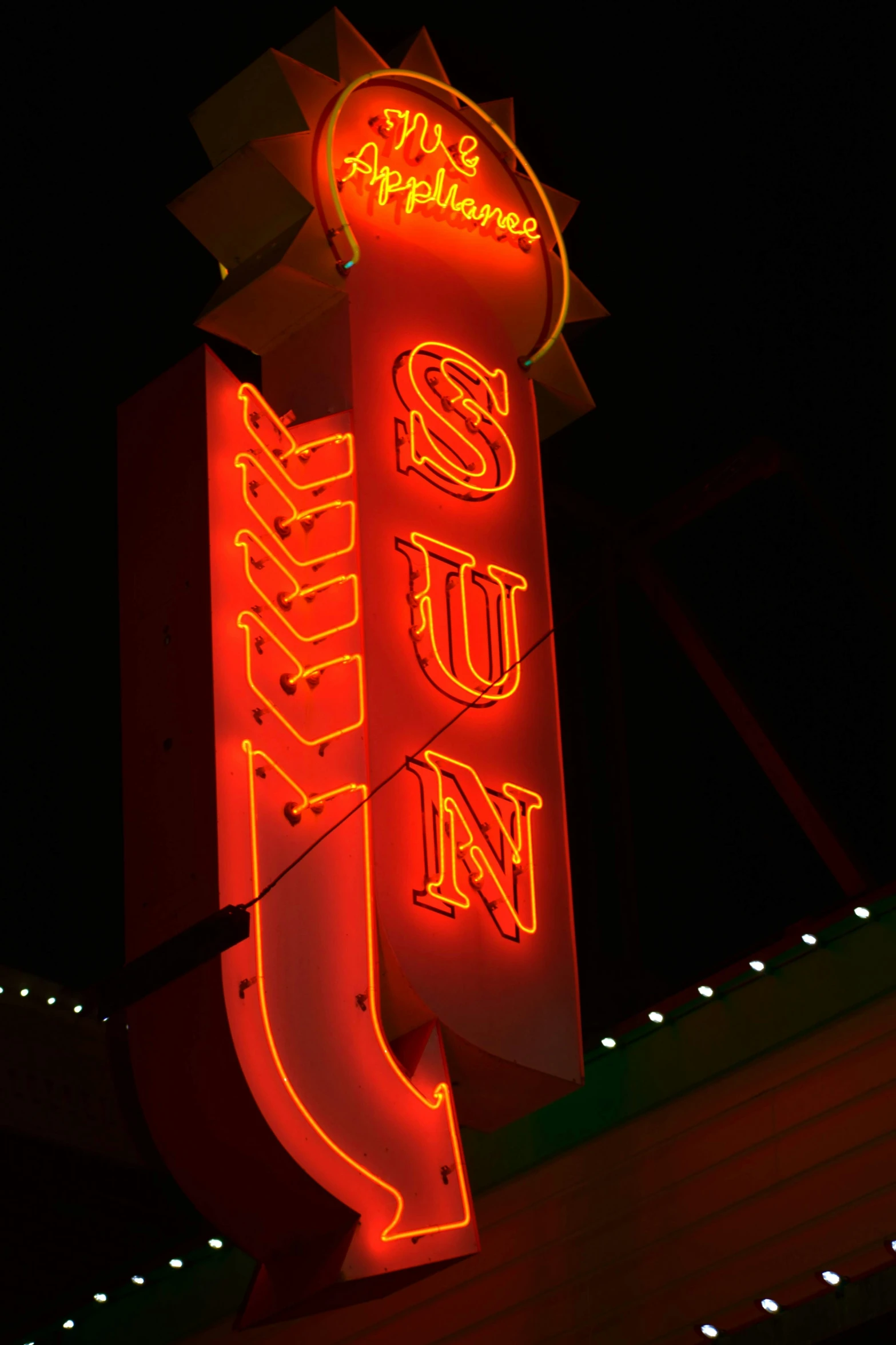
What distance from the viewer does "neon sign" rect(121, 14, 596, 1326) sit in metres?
6.64

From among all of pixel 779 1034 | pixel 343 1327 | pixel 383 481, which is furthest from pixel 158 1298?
pixel 383 481

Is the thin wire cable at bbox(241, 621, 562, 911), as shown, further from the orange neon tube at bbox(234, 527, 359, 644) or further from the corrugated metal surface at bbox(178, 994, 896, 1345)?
the corrugated metal surface at bbox(178, 994, 896, 1345)

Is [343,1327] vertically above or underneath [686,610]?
underneath

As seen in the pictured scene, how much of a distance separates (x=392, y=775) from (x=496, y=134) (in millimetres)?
3745

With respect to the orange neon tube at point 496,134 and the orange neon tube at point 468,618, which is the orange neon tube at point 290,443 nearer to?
the orange neon tube at point 468,618

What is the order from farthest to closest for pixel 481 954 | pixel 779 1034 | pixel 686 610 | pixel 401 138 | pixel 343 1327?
pixel 686 610 → pixel 401 138 → pixel 343 1327 → pixel 779 1034 → pixel 481 954

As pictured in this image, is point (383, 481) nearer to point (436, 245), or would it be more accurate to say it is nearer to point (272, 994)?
point (436, 245)

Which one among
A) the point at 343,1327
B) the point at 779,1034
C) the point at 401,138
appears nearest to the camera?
the point at 779,1034

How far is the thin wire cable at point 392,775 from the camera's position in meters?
6.87

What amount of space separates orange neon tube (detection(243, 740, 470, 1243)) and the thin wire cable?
0.13ft

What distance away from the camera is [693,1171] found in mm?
7855

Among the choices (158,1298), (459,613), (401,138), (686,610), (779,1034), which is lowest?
(779,1034)

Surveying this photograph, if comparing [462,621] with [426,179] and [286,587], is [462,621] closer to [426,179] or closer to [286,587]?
[286,587]

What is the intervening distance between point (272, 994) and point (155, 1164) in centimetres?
73
